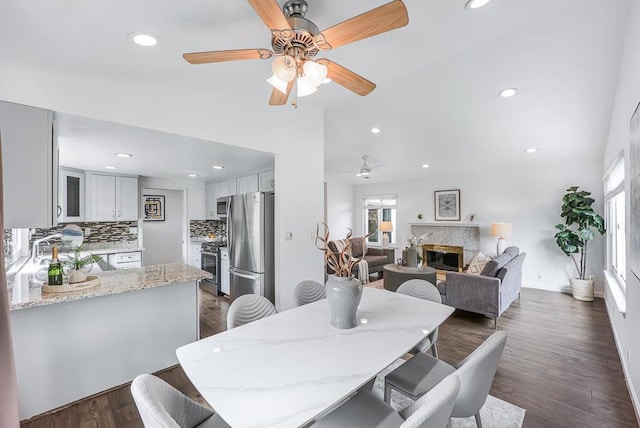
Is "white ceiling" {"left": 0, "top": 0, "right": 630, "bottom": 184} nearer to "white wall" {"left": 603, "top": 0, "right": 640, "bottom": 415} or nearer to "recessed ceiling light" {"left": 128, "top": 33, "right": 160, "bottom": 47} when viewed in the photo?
"recessed ceiling light" {"left": 128, "top": 33, "right": 160, "bottom": 47}

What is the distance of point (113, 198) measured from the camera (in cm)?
471

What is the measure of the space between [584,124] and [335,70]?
13.0ft

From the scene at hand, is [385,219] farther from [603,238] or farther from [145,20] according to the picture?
[145,20]

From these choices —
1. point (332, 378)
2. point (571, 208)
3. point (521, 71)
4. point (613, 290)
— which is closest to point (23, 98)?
point (332, 378)

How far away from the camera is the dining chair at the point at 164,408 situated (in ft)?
2.87

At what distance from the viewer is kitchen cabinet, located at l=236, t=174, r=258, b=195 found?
445cm

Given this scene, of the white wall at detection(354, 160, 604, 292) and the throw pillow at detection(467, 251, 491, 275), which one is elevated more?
the white wall at detection(354, 160, 604, 292)

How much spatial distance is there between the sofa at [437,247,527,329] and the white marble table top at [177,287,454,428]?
6.52ft

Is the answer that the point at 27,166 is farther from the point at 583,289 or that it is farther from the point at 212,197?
the point at 583,289

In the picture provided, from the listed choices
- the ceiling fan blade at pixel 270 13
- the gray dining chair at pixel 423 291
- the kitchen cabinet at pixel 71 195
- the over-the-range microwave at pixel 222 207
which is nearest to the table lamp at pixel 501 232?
the gray dining chair at pixel 423 291

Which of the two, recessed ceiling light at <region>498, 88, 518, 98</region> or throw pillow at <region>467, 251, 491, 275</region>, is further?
throw pillow at <region>467, 251, 491, 275</region>

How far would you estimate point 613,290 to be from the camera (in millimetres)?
2996

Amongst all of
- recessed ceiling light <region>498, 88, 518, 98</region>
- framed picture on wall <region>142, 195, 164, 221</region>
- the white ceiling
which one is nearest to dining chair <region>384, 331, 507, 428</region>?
the white ceiling

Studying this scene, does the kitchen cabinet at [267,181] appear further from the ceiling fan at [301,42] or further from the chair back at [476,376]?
the chair back at [476,376]
